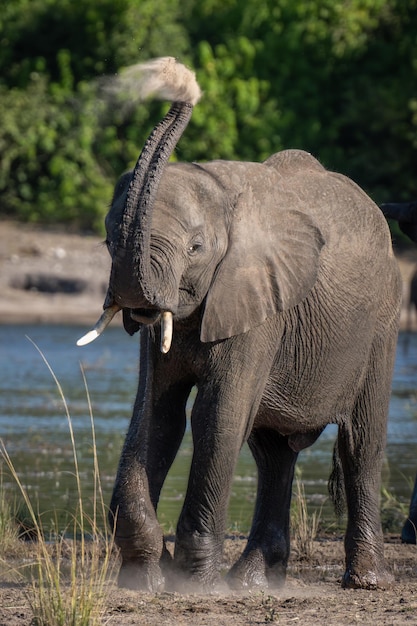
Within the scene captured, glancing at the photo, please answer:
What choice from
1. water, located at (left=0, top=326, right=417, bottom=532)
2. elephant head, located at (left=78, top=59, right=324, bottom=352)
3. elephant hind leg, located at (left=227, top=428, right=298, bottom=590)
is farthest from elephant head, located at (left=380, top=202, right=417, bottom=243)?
elephant head, located at (left=78, top=59, right=324, bottom=352)

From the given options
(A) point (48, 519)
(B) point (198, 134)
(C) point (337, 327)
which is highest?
(B) point (198, 134)

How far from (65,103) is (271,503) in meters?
23.3

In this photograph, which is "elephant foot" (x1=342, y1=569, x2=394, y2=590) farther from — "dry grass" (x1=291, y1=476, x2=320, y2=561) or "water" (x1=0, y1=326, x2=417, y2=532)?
"water" (x1=0, y1=326, x2=417, y2=532)

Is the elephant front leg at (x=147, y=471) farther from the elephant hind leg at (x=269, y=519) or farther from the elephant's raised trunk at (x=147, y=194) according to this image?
the elephant hind leg at (x=269, y=519)

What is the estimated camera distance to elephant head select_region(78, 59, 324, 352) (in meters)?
5.84

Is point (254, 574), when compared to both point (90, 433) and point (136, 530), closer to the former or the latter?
point (136, 530)

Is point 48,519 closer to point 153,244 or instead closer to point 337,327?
point 337,327

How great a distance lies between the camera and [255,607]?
642 centimetres

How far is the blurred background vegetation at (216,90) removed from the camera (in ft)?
97.7

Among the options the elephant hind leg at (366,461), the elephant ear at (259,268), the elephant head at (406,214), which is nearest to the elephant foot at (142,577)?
the elephant ear at (259,268)

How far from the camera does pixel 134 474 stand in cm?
655

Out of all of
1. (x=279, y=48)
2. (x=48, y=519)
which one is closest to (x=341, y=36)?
(x=279, y=48)

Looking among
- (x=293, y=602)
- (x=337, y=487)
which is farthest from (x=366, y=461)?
(x=293, y=602)

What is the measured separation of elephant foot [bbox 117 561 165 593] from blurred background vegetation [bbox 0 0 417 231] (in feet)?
71.6
